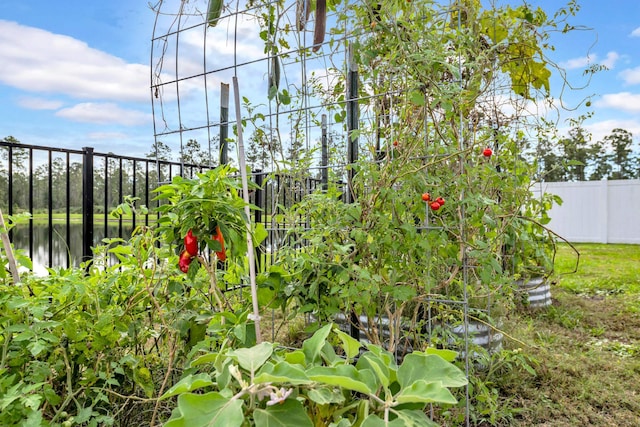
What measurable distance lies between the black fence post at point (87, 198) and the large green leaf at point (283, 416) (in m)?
2.95

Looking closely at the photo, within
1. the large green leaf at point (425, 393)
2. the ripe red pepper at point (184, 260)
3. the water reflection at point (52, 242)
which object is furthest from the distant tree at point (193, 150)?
the large green leaf at point (425, 393)

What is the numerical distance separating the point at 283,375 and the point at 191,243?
0.76 metres

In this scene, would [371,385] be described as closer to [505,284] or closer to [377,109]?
[377,109]

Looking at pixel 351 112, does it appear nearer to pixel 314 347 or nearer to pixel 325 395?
pixel 314 347

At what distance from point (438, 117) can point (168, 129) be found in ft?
4.62

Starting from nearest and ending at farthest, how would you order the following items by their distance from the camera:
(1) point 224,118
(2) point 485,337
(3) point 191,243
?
(3) point 191,243
(1) point 224,118
(2) point 485,337

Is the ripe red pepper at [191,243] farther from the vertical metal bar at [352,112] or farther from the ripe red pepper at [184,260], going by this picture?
the vertical metal bar at [352,112]

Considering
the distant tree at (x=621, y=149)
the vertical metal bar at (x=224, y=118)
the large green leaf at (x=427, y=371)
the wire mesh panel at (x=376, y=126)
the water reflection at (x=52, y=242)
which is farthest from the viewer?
the distant tree at (x=621, y=149)

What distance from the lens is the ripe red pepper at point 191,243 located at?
1282mm

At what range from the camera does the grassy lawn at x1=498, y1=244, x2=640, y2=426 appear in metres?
2.05

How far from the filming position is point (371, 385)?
64 cm

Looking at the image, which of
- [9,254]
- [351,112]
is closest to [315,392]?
[9,254]

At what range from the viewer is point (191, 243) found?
1.28 metres

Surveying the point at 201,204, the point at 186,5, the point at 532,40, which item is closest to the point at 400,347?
the point at 201,204
